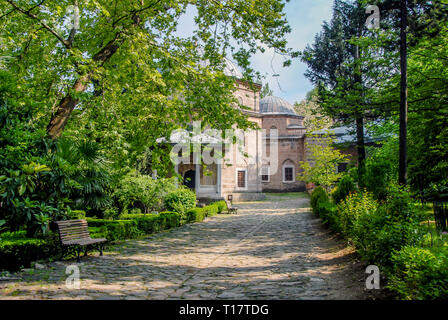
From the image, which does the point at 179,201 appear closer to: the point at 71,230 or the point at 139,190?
the point at 139,190

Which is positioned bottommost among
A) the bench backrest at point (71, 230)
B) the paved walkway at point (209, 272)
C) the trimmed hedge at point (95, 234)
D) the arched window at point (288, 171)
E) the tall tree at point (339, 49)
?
the paved walkway at point (209, 272)

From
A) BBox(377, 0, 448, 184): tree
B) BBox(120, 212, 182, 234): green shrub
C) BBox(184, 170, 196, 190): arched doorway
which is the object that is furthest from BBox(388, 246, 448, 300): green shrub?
BBox(184, 170, 196, 190): arched doorway

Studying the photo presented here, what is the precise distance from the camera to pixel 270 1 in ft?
29.0

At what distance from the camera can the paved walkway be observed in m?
4.88

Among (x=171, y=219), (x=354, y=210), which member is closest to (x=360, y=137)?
(x=354, y=210)

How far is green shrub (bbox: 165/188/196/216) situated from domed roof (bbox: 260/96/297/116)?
25365mm

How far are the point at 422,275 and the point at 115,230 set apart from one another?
331 inches

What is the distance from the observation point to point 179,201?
47.6ft

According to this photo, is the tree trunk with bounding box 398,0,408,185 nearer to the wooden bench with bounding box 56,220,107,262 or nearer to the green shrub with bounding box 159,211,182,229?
the wooden bench with bounding box 56,220,107,262

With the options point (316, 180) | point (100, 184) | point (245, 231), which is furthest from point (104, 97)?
point (316, 180)

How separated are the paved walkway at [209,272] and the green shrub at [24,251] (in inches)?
18.3

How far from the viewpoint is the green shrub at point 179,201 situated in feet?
46.4

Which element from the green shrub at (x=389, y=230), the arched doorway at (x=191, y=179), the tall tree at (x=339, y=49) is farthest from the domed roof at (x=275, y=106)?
the green shrub at (x=389, y=230)

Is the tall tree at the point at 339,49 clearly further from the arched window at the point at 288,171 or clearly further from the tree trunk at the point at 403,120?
the arched window at the point at 288,171
